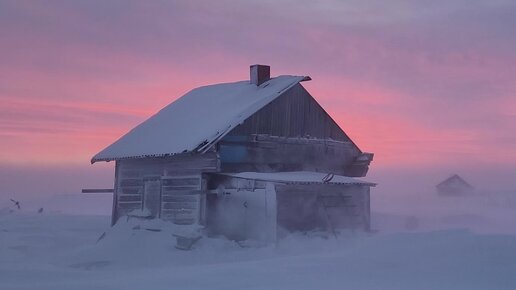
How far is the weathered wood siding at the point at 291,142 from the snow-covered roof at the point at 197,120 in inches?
19.9

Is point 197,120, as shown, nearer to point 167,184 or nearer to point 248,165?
point 167,184

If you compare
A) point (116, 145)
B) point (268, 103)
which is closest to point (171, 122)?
point (116, 145)

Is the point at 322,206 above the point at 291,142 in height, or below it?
below

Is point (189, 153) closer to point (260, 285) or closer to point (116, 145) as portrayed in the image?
point (116, 145)

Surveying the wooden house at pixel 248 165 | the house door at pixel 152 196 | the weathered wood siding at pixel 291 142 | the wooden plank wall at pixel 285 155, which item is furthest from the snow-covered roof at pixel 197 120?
the house door at pixel 152 196

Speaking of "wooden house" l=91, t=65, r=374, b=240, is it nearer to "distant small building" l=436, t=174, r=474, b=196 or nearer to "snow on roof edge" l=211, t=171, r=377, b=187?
"snow on roof edge" l=211, t=171, r=377, b=187

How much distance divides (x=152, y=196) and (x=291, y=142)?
5.68 meters

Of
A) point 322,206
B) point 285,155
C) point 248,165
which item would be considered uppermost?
point 285,155

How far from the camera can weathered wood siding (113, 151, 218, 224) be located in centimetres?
2048

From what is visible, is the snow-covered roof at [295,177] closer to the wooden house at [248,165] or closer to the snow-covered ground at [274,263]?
the wooden house at [248,165]

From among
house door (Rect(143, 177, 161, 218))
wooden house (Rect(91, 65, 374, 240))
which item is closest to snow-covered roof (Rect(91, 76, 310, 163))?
wooden house (Rect(91, 65, 374, 240))

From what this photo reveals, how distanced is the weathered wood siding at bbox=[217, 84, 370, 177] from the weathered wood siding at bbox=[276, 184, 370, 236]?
6.94 ft

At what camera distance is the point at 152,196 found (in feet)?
73.8

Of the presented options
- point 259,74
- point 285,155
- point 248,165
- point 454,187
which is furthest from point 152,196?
point 454,187
